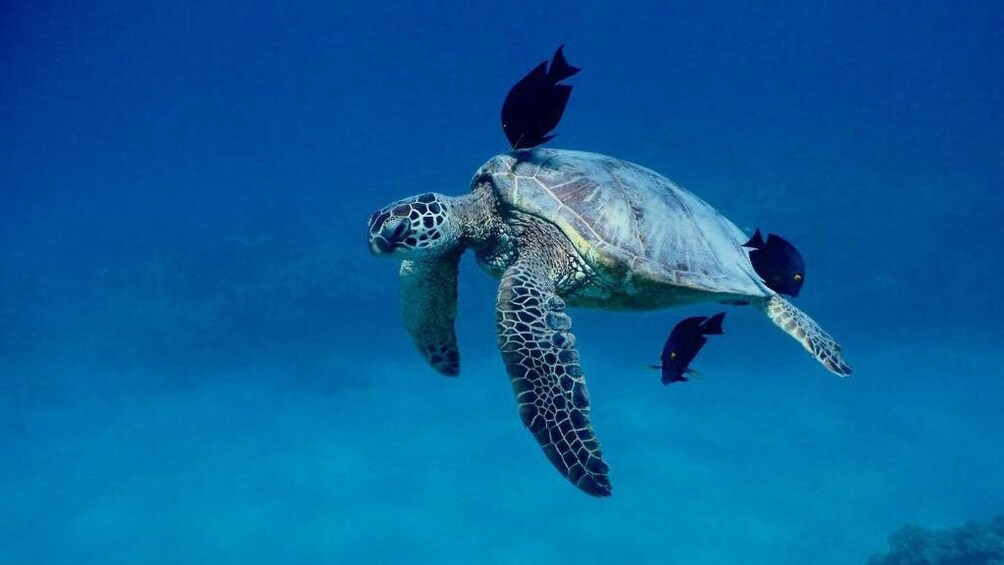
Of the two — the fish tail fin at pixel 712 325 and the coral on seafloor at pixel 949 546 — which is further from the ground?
the coral on seafloor at pixel 949 546

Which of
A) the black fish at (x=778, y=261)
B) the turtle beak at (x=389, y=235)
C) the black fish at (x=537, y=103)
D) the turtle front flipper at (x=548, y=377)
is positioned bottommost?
the turtle front flipper at (x=548, y=377)

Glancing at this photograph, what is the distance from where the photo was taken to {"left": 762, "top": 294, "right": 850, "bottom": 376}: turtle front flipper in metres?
5.00

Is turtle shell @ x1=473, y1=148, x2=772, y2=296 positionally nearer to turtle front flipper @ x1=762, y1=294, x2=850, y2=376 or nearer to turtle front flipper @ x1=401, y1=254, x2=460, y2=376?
turtle front flipper @ x1=762, y1=294, x2=850, y2=376

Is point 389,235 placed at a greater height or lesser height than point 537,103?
lesser

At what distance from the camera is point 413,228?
181 inches

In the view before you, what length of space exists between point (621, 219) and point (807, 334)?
2042 mm

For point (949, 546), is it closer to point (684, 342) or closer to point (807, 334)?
point (807, 334)

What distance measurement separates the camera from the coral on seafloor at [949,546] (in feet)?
44.1

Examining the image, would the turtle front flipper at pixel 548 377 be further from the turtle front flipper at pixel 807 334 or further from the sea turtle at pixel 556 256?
the turtle front flipper at pixel 807 334

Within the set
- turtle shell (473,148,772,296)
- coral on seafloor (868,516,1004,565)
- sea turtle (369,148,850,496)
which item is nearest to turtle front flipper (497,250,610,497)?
sea turtle (369,148,850,496)

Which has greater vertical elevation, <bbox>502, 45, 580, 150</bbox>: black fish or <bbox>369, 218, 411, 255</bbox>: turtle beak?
<bbox>502, 45, 580, 150</bbox>: black fish

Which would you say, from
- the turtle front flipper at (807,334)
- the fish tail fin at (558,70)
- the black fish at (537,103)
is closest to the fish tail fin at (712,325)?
the turtle front flipper at (807,334)

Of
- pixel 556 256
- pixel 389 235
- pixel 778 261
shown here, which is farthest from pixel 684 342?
pixel 389 235

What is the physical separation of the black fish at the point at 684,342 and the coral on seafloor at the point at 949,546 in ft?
45.4
